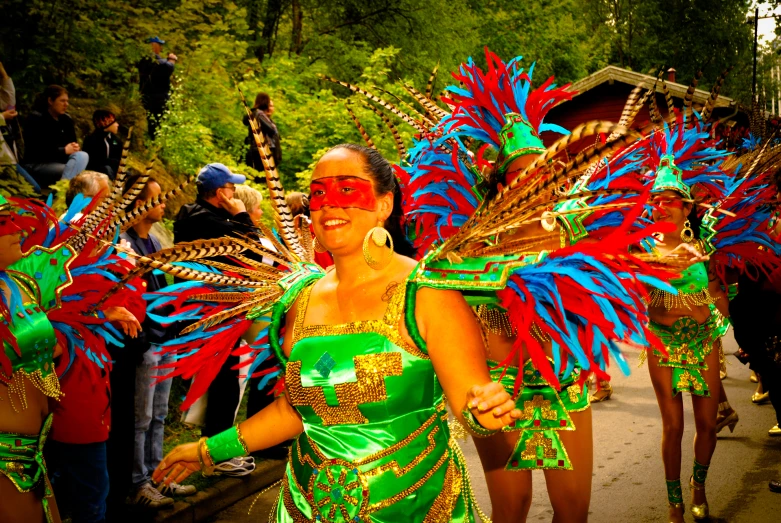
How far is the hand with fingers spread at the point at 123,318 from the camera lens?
4.09m

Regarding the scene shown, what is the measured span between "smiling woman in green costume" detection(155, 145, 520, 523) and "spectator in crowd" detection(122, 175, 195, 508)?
270 cm

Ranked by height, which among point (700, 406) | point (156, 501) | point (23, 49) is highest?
point (23, 49)

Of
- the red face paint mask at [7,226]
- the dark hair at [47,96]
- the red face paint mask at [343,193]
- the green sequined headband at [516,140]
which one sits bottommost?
the red face paint mask at [7,226]

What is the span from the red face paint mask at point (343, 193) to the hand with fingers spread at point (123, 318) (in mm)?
1644

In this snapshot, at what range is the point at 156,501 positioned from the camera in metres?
5.49

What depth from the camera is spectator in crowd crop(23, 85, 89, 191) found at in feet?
26.4

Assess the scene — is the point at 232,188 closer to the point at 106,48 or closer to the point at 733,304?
the point at 733,304

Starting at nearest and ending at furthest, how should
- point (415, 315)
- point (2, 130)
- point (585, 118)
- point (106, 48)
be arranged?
1. point (415, 315)
2. point (2, 130)
3. point (106, 48)
4. point (585, 118)

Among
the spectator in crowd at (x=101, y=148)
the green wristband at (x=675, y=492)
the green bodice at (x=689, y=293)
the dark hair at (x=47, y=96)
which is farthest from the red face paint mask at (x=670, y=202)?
the dark hair at (x=47, y=96)

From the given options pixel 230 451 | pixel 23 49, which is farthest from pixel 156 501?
pixel 23 49

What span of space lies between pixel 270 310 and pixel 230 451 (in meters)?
0.55

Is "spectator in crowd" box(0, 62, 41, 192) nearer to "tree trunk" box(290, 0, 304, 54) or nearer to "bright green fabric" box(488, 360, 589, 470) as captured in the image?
"bright green fabric" box(488, 360, 589, 470)

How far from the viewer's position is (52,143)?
827 cm

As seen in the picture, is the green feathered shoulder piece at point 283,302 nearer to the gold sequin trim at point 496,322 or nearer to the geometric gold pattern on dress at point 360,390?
the geometric gold pattern on dress at point 360,390
